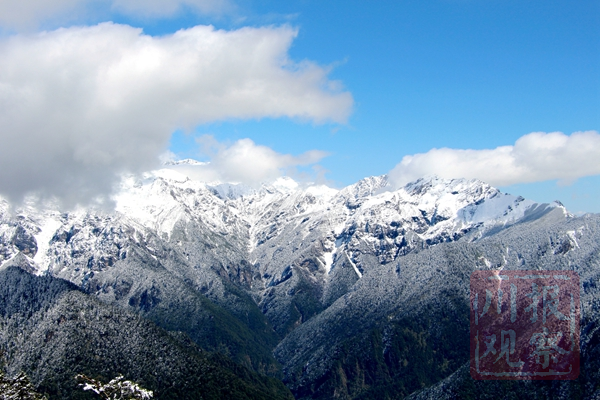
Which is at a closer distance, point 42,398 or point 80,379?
point 80,379

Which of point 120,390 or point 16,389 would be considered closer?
point 120,390

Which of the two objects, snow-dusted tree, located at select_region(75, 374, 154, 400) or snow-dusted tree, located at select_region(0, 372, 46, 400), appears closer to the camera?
snow-dusted tree, located at select_region(75, 374, 154, 400)

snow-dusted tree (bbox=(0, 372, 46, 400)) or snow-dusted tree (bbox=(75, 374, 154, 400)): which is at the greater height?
snow-dusted tree (bbox=(0, 372, 46, 400))

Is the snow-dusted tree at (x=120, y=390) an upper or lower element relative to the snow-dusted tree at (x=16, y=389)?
lower

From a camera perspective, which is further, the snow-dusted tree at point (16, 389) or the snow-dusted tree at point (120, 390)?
the snow-dusted tree at point (16, 389)

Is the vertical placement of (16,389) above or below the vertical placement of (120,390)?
above

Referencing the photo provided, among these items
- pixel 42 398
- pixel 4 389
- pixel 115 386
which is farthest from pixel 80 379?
pixel 42 398

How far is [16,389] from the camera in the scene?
6875cm

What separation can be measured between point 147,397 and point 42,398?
2546 centimetres

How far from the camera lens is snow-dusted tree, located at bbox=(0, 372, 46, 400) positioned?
67.6 meters

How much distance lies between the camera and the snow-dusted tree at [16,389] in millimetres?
67556

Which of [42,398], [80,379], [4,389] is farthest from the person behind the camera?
[42,398]

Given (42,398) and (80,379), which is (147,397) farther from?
(42,398)

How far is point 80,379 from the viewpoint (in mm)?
59406
